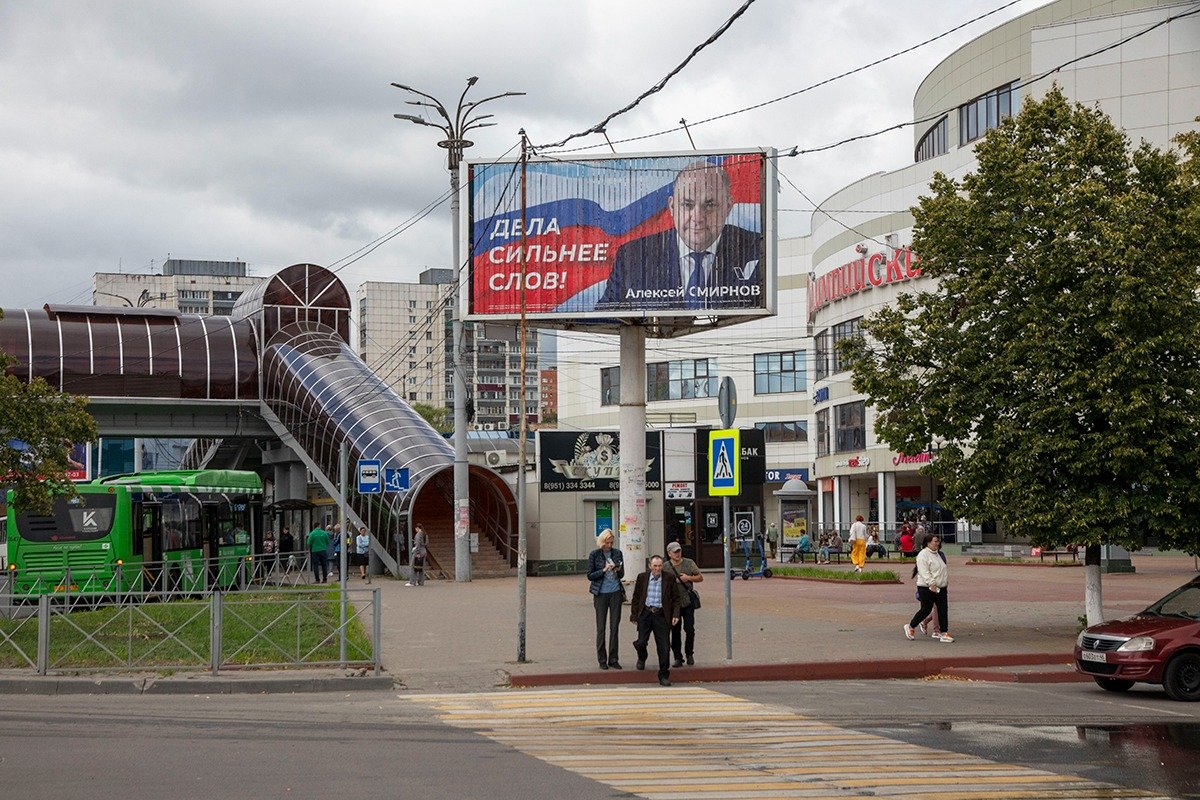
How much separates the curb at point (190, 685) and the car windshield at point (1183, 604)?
9511 millimetres

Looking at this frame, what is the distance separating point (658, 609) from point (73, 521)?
18581 millimetres

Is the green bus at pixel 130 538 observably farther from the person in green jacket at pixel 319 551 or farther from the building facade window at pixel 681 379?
the building facade window at pixel 681 379

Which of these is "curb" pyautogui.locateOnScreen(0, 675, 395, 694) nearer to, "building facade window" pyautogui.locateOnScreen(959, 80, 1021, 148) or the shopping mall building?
the shopping mall building

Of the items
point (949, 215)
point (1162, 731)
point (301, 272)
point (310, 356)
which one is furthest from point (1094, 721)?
point (301, 272)

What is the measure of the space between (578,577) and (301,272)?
26891 millimetres

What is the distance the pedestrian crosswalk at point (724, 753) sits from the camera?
9906 millimetres

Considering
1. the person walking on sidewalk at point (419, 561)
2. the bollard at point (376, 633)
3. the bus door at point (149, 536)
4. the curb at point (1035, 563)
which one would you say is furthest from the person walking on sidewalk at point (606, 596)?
the curb at point (1035, 563)

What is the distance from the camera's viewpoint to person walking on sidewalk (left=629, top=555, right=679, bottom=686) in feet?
55.1

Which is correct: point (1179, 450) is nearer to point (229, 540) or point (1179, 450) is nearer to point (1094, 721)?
point (1094, 721)

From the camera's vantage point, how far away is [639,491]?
105 feet

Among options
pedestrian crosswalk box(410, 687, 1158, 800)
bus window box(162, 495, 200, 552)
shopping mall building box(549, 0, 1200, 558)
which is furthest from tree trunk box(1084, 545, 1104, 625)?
bus window box(162, 495, 200, 552)

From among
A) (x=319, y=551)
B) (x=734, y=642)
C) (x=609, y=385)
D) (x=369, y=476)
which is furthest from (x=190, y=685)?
(x=609, y=385)

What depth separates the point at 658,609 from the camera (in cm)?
1692

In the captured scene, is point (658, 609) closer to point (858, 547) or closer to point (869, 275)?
point (858, 547)
